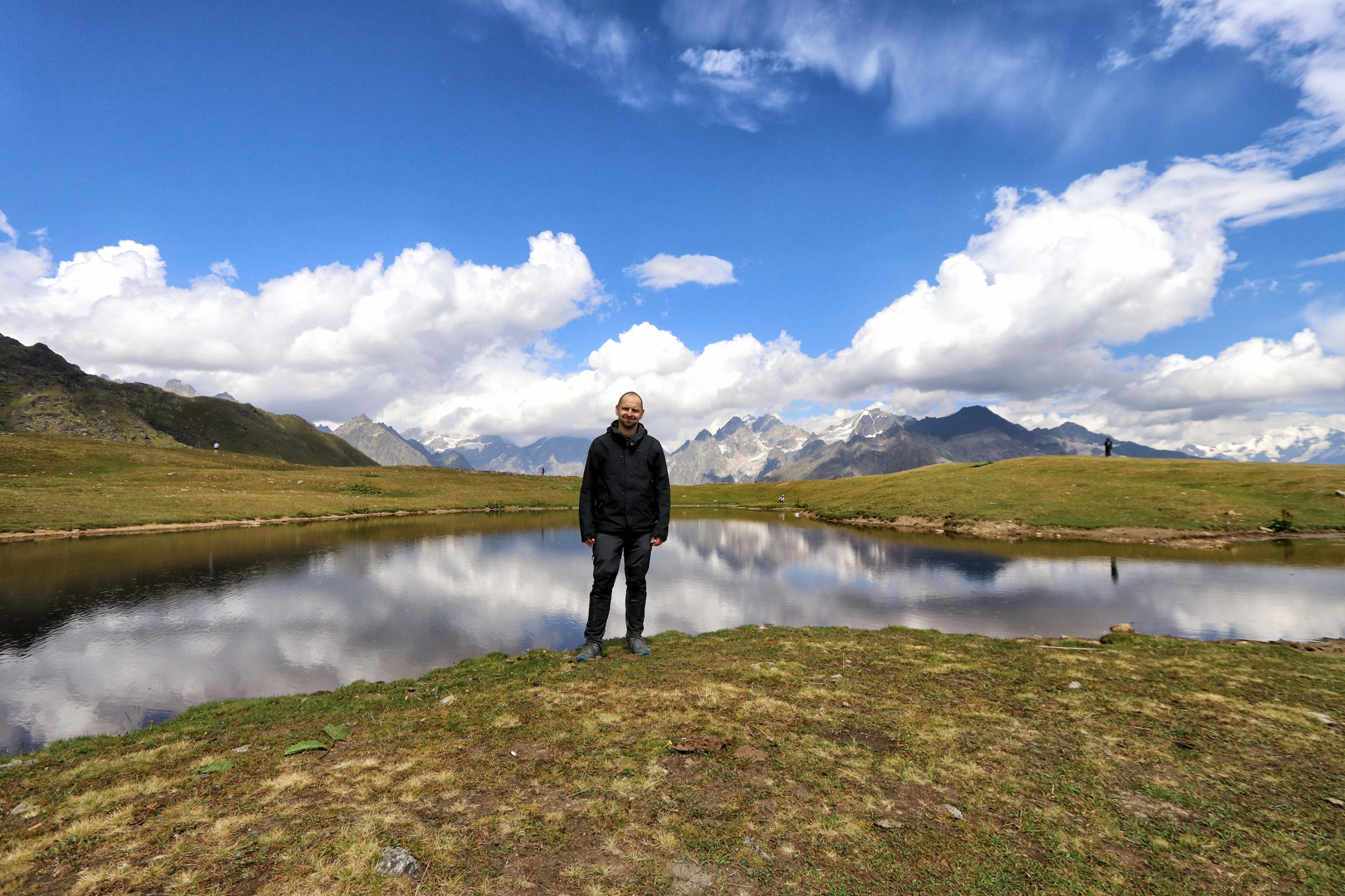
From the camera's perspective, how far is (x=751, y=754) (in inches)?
307

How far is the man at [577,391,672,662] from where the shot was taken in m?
12.7

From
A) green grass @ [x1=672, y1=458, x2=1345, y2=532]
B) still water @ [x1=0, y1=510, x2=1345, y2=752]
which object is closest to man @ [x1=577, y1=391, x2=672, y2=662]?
still water @ [x1=0, y1=510, x2=1345, y2=752]

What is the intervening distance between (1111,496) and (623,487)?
55400 millimetres

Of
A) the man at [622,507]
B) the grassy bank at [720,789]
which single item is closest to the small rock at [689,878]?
the grassy bank at [720,789]

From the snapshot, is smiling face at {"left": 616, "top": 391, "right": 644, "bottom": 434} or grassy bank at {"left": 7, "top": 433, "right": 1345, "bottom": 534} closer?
smiling face at {"left": 616, "top": 391, "right": 644, "bottom": 434}

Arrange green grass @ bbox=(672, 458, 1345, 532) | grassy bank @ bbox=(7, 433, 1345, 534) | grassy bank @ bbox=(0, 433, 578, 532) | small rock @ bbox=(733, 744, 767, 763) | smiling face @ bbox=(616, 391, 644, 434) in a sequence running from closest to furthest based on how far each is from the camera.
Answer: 1. small rock @ bbox=(733, 744, 767, 763)
2. smiling face @ bbox=(616, 391, 644, 434)
3. green grass @ bbox=(672, 458, 1345, 532)
4. grassy bank @ bbox=(7, 433, 1345, 534)
5. grassy bank @ bbox=(0, 433, 578, 532)

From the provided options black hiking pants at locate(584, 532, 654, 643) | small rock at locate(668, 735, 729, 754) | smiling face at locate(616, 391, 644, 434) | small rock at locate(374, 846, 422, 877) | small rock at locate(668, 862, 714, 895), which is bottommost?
small rock at locate(668, 735, 729, 754)

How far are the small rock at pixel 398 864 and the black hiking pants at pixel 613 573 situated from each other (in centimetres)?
738

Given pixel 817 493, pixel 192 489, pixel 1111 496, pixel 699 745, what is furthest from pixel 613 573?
pixel 817 493

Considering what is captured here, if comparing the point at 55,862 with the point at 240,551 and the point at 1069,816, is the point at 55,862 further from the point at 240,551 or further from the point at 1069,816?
the point at 240,551

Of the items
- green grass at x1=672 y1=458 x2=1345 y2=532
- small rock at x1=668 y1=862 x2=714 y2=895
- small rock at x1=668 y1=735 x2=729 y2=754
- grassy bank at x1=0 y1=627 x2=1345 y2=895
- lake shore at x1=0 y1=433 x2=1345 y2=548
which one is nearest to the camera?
small rock at x1=668 y1=862 x2=714 y2=895

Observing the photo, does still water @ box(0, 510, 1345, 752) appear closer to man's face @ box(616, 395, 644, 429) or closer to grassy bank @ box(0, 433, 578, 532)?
man's face @ box(616, 395, 644, 429)

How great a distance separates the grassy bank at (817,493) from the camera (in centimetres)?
4194

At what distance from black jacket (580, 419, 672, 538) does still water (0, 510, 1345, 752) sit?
17.0 ft
